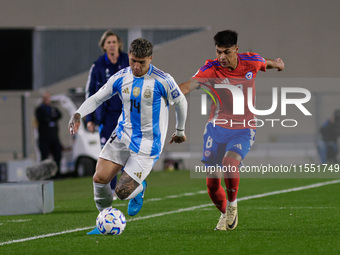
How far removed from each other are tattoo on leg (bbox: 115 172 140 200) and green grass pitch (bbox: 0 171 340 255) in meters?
0.42

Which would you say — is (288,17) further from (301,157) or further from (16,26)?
(16,26)

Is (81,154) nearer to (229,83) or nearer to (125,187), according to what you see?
(229,83)

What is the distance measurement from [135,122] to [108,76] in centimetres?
308

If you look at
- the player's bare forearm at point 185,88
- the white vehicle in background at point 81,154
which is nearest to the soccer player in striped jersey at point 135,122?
the player's bare forearm at point 185,88

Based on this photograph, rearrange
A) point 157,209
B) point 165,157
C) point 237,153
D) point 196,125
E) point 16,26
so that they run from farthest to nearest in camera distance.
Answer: point 16,26 < point 196,125 < point 165,157 < point 157,209 < point 237,153

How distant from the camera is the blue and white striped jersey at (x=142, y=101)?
7.71 m

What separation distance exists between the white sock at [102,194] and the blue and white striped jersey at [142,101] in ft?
1.60

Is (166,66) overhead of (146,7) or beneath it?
beneath

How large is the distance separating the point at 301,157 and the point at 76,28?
387 inches

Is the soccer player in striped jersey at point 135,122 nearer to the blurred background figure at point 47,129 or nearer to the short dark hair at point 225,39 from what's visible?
the short dark hair at point 225,39

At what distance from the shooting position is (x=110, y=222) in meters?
7.63

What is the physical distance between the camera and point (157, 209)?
35.3 ft

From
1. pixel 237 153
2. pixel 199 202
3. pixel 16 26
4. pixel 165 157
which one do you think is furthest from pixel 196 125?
pixel 237 153

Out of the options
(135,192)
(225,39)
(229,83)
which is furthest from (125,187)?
(225,39)
